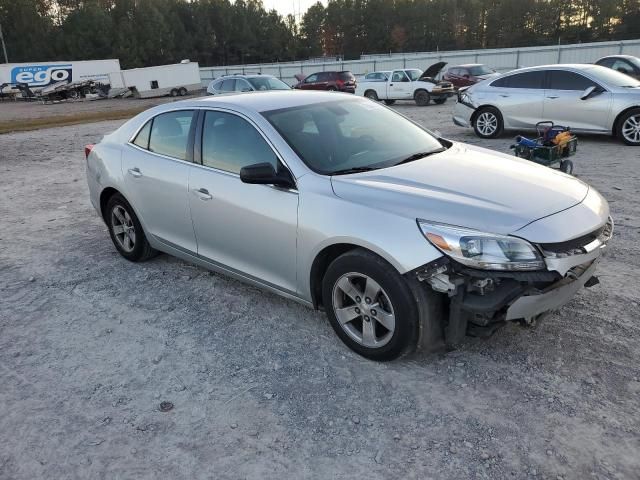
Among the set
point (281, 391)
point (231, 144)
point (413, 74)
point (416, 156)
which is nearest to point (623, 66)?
point (413, 74)

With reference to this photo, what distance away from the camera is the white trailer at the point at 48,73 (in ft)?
145

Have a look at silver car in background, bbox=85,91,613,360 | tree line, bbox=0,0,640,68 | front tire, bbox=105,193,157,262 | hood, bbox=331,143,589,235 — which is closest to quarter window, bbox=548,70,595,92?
silver car in background, bbox=85,91,613,360

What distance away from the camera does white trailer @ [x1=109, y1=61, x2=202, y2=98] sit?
39562 millimetres

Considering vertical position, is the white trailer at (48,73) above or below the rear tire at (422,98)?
above

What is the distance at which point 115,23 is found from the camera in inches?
3049

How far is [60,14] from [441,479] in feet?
336

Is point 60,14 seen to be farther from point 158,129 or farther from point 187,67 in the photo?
point 158,129

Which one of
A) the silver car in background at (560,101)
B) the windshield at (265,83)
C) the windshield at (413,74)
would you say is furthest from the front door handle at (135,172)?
the windshield at (413,74)

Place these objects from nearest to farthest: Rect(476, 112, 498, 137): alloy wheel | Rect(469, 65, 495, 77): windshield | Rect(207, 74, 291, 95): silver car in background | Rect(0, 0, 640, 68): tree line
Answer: Rect(476, 112, 498, 137): alloy wheel
Rect(207, 74, 291, 95): silver car in background
Rect(469, 65, 495, 77): windshield
Rect(0, 0, 640, 68): tree line

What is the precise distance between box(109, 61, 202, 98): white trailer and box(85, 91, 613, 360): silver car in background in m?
37.9

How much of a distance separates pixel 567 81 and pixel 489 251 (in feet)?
30.2

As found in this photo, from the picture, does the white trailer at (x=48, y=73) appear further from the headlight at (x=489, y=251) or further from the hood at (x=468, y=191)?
the headlight at (x=489, y=251)

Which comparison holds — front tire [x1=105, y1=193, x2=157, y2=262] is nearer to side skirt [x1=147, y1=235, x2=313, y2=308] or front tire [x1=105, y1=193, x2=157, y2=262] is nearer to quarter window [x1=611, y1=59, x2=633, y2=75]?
side skirt [x1=147, y1=235, x2=313, y2=308]

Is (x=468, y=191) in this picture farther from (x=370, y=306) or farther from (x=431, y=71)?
(x=431, y=71)
